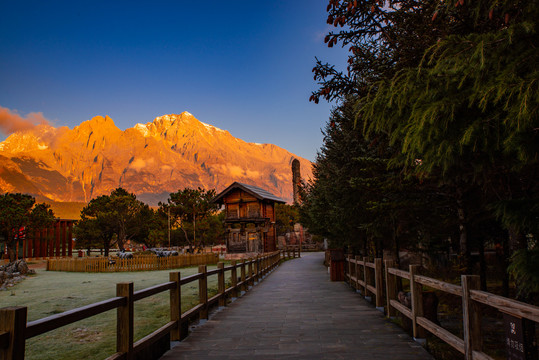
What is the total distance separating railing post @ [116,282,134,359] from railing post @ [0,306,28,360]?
1.68m

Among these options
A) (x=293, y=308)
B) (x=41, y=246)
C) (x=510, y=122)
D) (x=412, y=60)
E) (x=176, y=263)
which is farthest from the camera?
(x=41, y=246)

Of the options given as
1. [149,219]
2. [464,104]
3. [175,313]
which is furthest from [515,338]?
[149,219]

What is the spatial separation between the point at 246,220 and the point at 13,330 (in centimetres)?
3787

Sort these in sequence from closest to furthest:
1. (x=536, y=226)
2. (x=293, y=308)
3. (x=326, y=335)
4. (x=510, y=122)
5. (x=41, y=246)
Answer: (x=510, y=122) < (x=536, y=226) < (x=326, y=335) < (x=293, y=308) < (x=41, y=246)

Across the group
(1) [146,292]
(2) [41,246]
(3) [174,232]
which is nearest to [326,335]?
(1) [146,292]

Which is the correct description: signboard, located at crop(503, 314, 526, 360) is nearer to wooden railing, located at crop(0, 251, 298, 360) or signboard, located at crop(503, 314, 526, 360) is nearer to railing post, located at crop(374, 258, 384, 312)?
wooden railing, located at crop(0, 251, 298, 360)

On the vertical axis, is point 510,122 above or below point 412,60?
below

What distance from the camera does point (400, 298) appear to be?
297 inches

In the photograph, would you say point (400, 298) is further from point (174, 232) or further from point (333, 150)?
point (174, 232)

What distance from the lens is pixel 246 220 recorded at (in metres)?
40.6

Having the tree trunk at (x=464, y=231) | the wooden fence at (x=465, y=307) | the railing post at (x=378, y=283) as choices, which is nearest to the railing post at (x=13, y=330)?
the wooden fence at (x=465, y=307)

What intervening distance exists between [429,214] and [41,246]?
51.0 metres

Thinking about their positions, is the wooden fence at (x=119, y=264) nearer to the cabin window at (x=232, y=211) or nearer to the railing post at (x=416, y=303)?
the cabin window at (x=232, y=211)

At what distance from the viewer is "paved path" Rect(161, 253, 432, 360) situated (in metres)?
5.48
